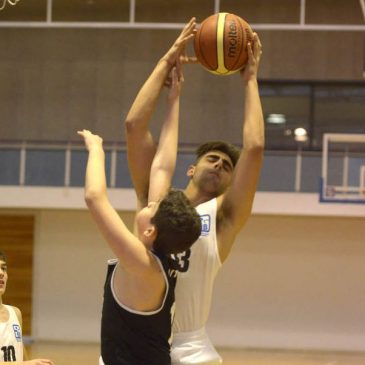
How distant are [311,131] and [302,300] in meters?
2.71

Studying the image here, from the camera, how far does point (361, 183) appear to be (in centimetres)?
1050

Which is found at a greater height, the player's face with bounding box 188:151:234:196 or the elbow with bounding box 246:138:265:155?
the elbow with bounding box 246:138:265:155

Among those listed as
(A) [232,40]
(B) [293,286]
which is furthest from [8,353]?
(B) [293,286]

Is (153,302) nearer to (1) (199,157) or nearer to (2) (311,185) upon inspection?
(1) (199,157)

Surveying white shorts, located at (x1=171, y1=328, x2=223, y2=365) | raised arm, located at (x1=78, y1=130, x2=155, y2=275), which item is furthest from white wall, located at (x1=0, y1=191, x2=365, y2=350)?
raised arm, located at (x1=78, y1=130, x2=155, y2=275)

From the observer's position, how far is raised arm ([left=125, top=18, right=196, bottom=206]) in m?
2.74

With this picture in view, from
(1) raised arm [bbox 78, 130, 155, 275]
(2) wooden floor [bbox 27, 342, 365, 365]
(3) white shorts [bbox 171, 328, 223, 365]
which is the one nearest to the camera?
(1) raised arm [bbox 78, 130, 155, 275]

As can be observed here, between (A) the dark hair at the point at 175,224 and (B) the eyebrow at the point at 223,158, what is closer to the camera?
(A) the dark hair at the point at 175,224

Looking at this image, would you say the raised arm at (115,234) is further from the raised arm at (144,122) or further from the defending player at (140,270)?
the raised arm at (144,122)

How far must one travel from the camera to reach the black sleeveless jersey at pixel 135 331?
2352 mm

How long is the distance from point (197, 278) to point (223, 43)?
952 millimetres

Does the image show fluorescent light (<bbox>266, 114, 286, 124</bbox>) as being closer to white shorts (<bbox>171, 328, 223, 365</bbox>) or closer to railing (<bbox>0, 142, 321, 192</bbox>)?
railing (<bbox>0, 142, 321, 192</bbox>)

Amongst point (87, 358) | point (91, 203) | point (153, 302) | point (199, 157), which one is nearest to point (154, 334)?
point (153, 302)

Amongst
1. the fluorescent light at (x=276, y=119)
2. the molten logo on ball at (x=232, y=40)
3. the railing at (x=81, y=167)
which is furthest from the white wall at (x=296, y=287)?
the molten logo on ball at (x=232, y=40)
